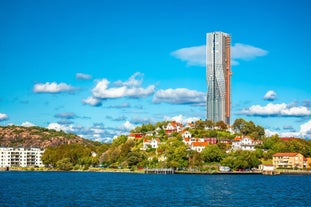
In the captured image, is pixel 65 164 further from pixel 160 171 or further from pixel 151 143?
pixel 160 171

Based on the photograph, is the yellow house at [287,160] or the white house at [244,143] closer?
the yellow house at [287,160]

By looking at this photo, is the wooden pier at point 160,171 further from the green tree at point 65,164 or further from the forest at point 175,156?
the green tree at point 65,164

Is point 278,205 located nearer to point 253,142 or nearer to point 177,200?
point 177,200

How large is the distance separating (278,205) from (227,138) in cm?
12887

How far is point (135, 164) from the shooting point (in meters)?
172

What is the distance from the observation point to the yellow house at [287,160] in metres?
171

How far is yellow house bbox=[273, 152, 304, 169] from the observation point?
560ft

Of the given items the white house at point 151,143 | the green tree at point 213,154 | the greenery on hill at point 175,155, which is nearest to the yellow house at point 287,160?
the greenery on hill at point 175,155

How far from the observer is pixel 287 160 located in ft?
561

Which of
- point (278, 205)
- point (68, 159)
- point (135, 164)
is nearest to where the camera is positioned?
point (278, 205)

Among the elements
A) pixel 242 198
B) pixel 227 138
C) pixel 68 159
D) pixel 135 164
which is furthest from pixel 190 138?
pixel 242 198

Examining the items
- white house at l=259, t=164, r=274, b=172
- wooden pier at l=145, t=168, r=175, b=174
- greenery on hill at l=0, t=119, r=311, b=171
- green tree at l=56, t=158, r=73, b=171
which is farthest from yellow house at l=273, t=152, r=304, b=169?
green tree at l=56, t=158, r=73, b=171

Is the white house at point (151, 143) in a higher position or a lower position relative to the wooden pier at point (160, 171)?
higher

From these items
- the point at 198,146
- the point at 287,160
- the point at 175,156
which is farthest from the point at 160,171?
the point at 287,160
